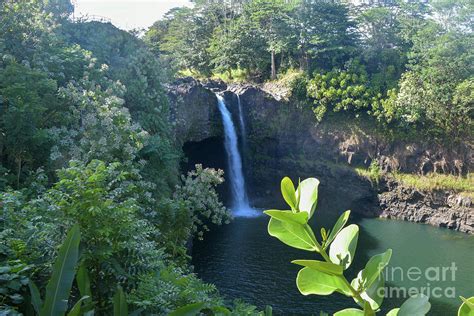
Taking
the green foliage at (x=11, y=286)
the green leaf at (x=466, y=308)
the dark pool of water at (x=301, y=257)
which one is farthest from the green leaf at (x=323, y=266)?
the dark pool of water at (x=301, y=257)

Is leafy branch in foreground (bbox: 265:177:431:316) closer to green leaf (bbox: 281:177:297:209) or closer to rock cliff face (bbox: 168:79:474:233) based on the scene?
green leaf (bbox: 281:177:297:209)

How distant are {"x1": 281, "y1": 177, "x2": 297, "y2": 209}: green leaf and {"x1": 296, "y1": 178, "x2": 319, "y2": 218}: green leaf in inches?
0.4

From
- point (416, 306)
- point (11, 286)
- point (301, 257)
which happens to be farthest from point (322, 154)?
point (416, 306)

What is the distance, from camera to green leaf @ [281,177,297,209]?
83 centimetres

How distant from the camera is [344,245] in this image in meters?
0.86

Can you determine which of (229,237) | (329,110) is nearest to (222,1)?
(329,110)

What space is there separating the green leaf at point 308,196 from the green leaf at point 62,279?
202 cm

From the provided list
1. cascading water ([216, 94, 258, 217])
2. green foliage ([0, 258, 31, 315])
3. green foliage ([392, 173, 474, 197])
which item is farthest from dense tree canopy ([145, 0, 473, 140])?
green foliage ([0, 258, 31, 315])

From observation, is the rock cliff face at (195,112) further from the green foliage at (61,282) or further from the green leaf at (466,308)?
the green leaf at (466,308)

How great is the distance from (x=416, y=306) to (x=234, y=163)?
24317 mm

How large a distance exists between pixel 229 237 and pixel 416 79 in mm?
14110

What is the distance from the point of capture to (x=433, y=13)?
1125 inches

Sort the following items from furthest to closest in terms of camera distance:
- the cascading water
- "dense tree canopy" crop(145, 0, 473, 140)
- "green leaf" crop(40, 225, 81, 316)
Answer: the cascading water
"dense tree canopy" crop(145, 0, 473, 140)
"green leaf" crop(40, 225, 81, 316)

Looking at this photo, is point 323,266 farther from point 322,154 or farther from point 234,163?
point 322,154
